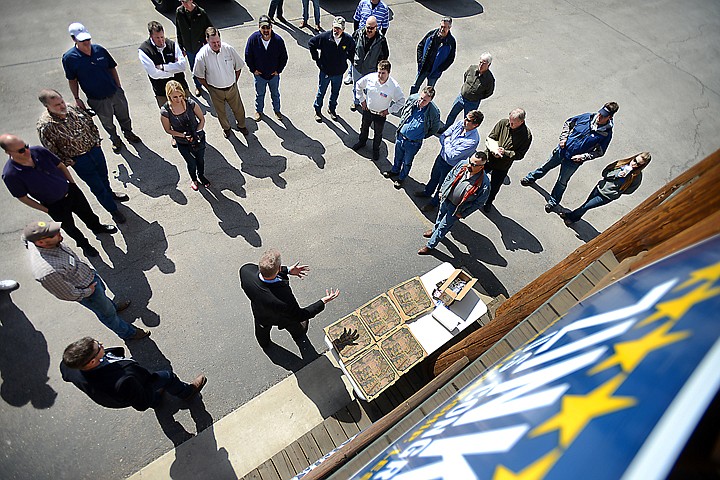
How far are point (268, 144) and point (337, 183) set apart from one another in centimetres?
155

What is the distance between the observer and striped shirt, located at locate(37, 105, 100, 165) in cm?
445

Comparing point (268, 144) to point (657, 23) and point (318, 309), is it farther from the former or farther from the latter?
point (657, 23)

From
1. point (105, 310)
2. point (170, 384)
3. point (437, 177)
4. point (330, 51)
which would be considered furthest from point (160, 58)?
point (170, 384)

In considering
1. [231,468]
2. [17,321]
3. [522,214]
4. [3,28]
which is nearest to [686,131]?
[522,214]

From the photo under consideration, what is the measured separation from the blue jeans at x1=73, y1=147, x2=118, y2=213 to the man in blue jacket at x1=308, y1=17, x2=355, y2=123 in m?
3.72

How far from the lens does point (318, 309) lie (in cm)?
404

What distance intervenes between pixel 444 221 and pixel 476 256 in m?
1.12

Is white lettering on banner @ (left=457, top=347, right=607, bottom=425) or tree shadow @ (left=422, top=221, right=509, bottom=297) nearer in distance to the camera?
white lettering on banner @ (left=457, top=347, right=607, bottom=425)

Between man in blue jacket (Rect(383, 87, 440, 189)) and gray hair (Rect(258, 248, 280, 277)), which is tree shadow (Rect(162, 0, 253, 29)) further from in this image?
gray hair (Rect(258, 248, 280, 277))

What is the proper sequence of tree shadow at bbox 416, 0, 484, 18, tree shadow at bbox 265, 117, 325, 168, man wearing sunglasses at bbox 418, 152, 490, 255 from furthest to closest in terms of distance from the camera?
1. tree shadow at bbox 416, 0, 484, 18
2. tree shadow at bbox 265, 117, 325, 168
3. man wearing sunglasses at bbox 418, 152, 490, 255

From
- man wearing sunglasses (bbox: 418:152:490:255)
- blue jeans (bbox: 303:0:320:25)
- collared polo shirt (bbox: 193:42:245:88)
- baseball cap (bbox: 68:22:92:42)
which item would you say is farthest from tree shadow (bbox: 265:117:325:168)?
blue jeans (bbox: 303:0:320:25)

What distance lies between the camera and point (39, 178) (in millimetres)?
4211

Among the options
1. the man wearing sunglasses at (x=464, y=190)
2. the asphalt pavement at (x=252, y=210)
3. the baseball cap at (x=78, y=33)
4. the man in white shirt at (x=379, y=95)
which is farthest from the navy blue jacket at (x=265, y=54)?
the man wearing sunglasses at (x=464, y=190)

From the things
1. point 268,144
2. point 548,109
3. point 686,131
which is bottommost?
point 268,144
